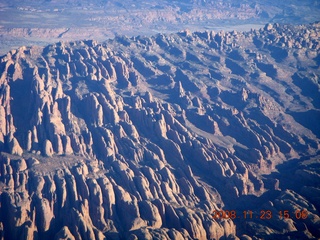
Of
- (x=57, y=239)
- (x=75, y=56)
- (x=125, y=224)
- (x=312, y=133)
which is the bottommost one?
(x=312, y=133)

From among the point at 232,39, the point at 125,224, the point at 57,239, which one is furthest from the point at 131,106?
the point at 232,39

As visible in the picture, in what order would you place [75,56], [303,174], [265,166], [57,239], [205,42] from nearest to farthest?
[57,239], [303,174], [265,166], [75,56], [205,42]

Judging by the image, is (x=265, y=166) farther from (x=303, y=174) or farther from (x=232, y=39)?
(x=232, y=39)
